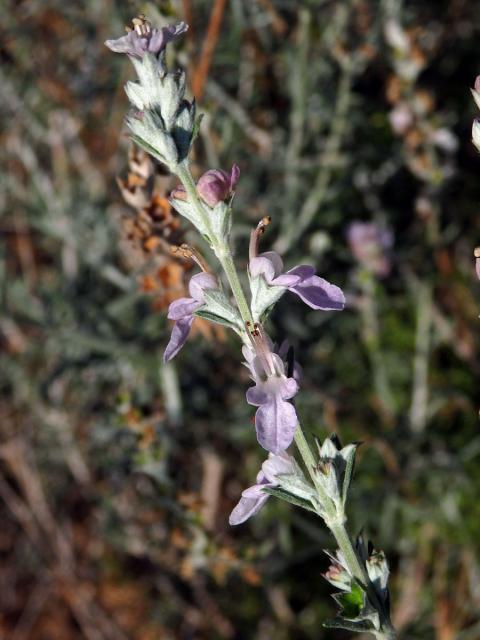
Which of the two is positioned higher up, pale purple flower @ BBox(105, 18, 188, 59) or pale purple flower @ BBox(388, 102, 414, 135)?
pale purple flower @ BBox(388, 102, 414, 135)

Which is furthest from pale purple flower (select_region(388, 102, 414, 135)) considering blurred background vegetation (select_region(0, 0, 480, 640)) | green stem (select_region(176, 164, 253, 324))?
green stem (select_region(176, 164, 253, 324))

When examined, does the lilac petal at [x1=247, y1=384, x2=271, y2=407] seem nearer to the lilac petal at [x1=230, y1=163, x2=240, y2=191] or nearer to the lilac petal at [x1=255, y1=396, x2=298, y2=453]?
the lilac petal at [x1=255, y1=396, x2=298, y2=453]

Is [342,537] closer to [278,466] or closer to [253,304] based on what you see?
[278,466]

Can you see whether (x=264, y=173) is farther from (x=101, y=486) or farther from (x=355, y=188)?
(x=101, y=486)

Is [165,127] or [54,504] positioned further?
[54,504]

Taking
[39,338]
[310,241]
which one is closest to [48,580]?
[39,338]

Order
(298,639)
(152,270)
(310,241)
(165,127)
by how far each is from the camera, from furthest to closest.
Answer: (298,639), (310,241), (152,270), (165,127)

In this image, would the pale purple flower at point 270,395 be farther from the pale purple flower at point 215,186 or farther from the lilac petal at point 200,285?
the pale purple flower at point 215,186
